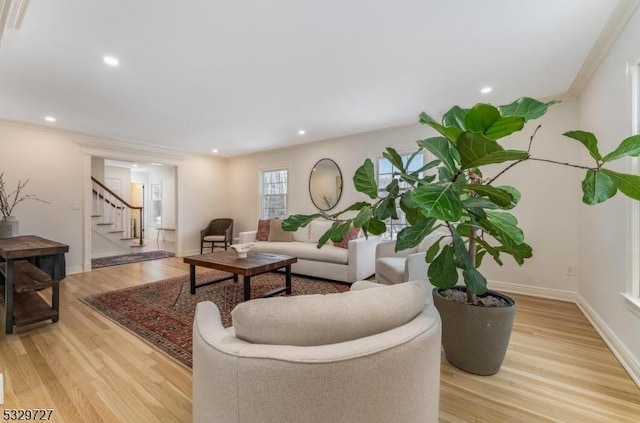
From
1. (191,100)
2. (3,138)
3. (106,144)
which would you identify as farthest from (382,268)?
(3,138)

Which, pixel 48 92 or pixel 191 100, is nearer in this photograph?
pixel 48 92

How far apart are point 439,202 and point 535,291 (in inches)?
135

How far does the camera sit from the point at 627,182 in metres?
1.09

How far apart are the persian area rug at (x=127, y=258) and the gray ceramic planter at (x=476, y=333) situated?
18.4 feet

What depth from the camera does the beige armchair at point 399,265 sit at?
2.64m

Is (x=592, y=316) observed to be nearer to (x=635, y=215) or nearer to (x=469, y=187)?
(x=635, y=215)

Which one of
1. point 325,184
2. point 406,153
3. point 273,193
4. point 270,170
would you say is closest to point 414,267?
point 406,153

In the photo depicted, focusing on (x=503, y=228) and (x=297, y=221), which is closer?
(x=503, y=228)

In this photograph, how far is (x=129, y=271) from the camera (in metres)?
4.49

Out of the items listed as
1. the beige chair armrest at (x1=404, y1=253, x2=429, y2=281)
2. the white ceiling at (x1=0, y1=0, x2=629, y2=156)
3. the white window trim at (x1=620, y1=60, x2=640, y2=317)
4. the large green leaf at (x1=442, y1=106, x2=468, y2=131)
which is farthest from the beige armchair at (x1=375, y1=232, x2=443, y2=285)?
the white ceiling at (x1=0, y1=0, x2=629, y2=156)

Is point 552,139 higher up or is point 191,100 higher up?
point 191,100

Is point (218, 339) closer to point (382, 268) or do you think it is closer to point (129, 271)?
point (382, 268)

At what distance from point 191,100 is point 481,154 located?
10.7ft

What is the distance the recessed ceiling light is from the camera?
7.55ft
